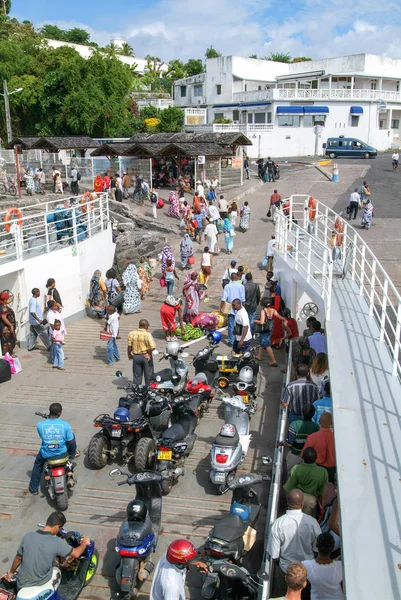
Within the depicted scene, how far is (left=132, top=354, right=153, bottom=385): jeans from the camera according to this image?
10188 millimetres

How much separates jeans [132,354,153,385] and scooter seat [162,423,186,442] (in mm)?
2353

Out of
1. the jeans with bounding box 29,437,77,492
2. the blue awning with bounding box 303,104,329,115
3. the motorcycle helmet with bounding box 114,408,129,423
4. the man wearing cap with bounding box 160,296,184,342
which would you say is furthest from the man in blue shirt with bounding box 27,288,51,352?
the blue awning with bounding box 303,104,329,115

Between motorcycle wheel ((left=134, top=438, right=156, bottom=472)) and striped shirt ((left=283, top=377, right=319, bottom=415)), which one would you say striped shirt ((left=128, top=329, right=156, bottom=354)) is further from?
striped shirt ((left=283, top=377, right=319, bottom=415))

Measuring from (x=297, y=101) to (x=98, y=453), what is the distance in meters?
45.2

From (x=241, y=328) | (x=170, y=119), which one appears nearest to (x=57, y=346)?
(x=241, y=328)

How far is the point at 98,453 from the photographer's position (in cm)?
802

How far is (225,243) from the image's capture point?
20844 millimetres

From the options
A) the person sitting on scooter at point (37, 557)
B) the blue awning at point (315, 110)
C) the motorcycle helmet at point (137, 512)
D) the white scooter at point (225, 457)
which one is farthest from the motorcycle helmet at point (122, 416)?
the blue awning at point (315, 110)

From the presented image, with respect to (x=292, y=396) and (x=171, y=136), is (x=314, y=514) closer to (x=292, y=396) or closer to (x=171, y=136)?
(x=292, y=396)

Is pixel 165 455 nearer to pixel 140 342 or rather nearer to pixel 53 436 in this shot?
pixel 53 436

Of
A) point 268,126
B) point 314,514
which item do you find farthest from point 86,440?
point 268,126

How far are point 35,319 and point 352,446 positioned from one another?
8.64 m

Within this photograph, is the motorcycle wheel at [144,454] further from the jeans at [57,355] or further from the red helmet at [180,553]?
the jeans at [57,355]

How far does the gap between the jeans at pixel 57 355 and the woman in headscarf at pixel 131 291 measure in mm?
3857
